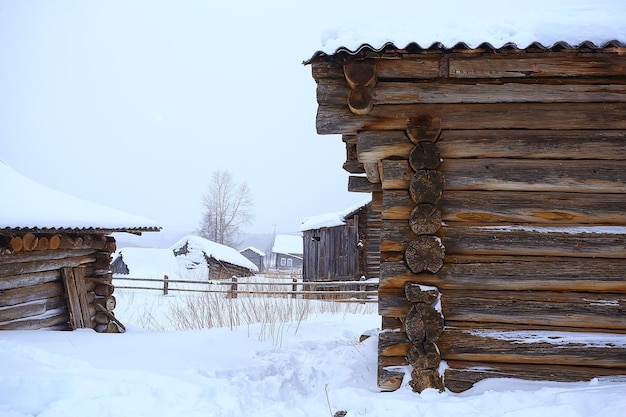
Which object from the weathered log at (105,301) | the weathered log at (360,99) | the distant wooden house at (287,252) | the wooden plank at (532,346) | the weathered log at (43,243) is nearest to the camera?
the wooden plank at (532,346)

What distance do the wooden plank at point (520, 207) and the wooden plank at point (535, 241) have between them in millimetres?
82

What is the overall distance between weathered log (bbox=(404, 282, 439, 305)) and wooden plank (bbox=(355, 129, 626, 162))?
1.19 metres

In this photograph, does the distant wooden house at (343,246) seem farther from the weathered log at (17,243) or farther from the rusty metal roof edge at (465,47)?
the rusty metal roof edge at (465,47)

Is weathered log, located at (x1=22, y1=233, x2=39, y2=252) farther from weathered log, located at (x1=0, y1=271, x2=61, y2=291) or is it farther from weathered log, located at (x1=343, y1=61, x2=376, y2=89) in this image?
weathered log, located at (x1=343, y1=61, x2=376, y2=89)

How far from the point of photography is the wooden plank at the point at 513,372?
379 centimetres

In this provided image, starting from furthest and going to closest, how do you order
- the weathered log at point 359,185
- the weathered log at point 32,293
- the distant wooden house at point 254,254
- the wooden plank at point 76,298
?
the distant wooden house at point 254,254 < the wooden plank at point 76,298 < the weathered log at point 32,293 < the weathered log at point 359,185

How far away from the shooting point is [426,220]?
384 cm

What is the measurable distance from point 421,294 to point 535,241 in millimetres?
1125

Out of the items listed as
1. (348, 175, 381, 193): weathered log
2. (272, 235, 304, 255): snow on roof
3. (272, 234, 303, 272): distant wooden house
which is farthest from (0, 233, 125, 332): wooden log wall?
(272, 235, 304, 255): snow on roof

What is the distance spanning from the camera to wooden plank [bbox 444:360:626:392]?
3.79 metres

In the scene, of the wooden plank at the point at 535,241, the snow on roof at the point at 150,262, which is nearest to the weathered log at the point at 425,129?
the wooden plank at the point at 535,241

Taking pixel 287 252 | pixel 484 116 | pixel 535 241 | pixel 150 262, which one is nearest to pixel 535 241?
pixel 535 241

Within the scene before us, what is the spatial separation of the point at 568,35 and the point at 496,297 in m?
2.34

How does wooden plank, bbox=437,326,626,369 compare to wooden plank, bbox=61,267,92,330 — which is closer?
wooden plank, bbox=437,326,626,369
